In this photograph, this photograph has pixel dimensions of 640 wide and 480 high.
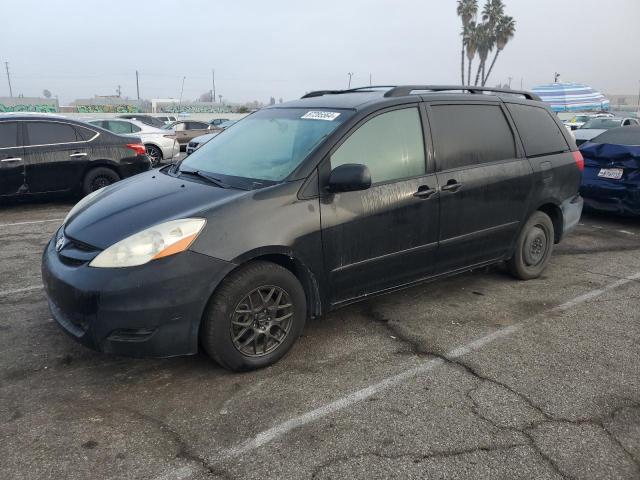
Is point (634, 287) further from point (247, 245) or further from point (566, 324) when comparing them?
point (247, 245)

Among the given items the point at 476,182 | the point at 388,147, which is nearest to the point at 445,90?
the point at 476,182

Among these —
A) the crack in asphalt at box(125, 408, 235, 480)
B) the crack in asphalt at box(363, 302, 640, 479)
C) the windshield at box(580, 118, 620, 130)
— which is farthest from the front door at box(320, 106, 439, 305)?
the windshield at box(580, 118, 620, 130)

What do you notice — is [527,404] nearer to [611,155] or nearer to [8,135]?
[611,155]

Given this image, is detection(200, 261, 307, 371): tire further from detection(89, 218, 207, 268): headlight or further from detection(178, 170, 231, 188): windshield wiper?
detection(178, 170, 231, 188): windshield wiper

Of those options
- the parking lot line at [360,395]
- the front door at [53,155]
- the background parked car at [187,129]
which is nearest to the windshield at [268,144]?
the parking lot line at [360,395]

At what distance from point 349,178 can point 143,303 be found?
1.45 meters

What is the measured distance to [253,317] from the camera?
3.24m

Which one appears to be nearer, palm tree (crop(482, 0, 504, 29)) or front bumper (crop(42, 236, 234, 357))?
front bumper (crop(42, 236, 234, 357))

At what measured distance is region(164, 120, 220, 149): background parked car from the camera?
2108cm

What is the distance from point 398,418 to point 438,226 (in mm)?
1711

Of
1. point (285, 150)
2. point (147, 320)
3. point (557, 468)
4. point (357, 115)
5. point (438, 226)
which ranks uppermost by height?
point (357, 115)

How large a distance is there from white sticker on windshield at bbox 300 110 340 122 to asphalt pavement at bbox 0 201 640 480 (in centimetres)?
155

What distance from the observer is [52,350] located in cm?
359

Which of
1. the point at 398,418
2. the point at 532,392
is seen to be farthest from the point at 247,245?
the point at 532,392
